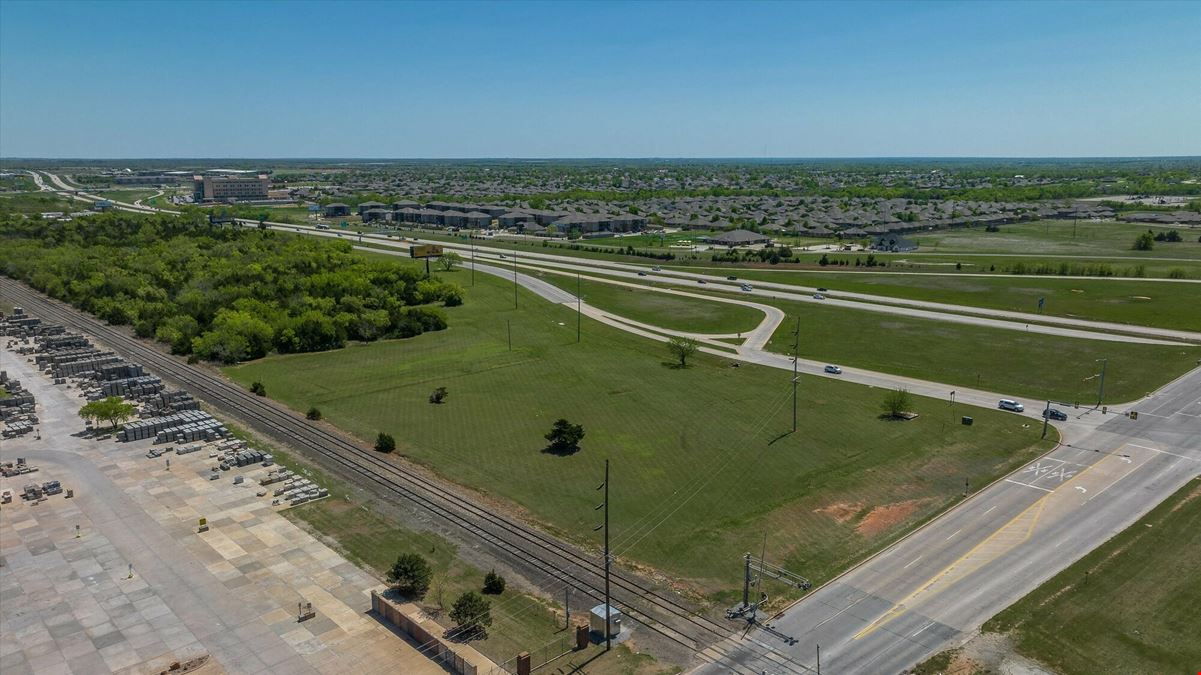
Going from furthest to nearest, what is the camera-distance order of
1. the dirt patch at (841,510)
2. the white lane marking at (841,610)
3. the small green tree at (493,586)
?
the dirt patch at (841,510), the small green tree at (493,586), the white lane marking at (841,610)

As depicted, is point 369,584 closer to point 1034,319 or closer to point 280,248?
point 1034,319

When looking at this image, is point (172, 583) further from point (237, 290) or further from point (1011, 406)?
point (237, 290)

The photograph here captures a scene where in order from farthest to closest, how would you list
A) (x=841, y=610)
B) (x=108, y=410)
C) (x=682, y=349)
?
(x=682, y=349)
(x=108, y=410)
(x=841, y=610)

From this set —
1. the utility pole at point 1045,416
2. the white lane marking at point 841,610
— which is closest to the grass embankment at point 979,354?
the utility pole at point 1045,416

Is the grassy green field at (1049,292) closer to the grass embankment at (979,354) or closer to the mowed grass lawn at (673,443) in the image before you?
the grass embankment at (979,354)

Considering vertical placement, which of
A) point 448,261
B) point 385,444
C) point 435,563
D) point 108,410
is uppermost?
point 448,261

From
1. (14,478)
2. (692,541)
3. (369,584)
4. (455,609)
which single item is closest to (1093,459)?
(692,541)

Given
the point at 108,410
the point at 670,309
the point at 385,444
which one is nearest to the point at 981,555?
the point at 385,444
